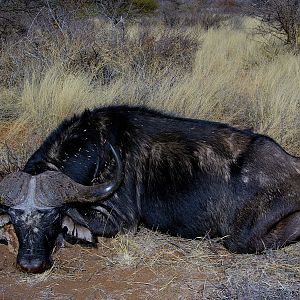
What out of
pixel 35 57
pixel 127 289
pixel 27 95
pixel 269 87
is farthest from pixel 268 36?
pixel 127 289

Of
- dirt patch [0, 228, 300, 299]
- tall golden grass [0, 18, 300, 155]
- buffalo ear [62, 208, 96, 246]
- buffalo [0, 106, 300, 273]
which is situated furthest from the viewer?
tall golden grass [0, 18, 300, 155]

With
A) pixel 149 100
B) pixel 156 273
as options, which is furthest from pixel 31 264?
pixel 149 100

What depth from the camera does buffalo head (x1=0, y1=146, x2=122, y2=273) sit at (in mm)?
4262

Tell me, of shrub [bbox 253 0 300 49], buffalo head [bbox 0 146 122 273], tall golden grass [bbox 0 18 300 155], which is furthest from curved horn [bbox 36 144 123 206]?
shrub [bbox 253 0 300 49]

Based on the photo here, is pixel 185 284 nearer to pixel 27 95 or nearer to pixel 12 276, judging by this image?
pixel 12 276

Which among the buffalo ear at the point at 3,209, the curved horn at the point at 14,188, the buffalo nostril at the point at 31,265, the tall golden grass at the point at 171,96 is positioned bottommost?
the tall golden grass at the point at 171,96

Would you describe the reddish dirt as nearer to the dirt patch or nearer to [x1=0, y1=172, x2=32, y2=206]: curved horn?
the dirt patch

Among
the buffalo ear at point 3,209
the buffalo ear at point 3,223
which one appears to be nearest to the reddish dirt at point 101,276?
the buffalo ear at point 3,223

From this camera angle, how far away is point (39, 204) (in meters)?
4.30

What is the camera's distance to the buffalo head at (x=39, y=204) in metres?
4.26

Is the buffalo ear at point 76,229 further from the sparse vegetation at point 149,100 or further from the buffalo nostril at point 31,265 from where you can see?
the buffalo nostril at point 31,265

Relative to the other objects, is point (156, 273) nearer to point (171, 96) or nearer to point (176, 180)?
point (176, 180)

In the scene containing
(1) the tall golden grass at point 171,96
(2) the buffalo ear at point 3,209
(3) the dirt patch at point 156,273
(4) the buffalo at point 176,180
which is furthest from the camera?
(1) the tall golden grass at point 171,96

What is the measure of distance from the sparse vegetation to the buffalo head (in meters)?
0.21
